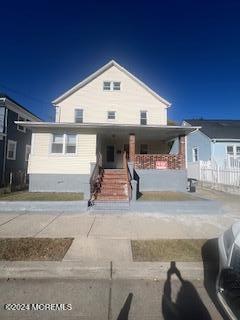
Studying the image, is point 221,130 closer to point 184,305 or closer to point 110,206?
point 110,206

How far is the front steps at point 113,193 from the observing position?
10.0m

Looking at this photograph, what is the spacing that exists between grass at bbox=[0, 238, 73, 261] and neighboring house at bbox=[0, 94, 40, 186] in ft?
41.9

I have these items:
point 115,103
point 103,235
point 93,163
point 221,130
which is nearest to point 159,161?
point 93,163

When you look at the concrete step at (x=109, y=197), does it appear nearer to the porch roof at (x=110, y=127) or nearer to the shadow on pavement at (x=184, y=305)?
the porch roof at (x=110, y=127)

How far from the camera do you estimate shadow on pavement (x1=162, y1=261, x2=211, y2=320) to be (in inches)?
132

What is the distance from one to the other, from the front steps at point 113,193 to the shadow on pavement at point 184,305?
591cm

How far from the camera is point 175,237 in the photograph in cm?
655

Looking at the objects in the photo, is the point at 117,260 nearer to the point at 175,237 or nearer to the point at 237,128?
the point at 175,237

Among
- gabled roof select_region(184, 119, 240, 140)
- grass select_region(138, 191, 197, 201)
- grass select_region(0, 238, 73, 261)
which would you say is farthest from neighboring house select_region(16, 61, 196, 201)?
gabled roof select_region(184, 119, 240, 140)

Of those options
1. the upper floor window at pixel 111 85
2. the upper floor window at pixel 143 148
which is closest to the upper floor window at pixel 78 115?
the upper floor window at pixel 111 85

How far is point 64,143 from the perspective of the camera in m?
15.0

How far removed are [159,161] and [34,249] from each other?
34.8 ft

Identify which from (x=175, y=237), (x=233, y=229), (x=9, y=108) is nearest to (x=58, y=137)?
(x=9, y=108)

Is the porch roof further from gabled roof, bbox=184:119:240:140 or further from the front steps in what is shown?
gabled roof, bbox=184:119:240:140
